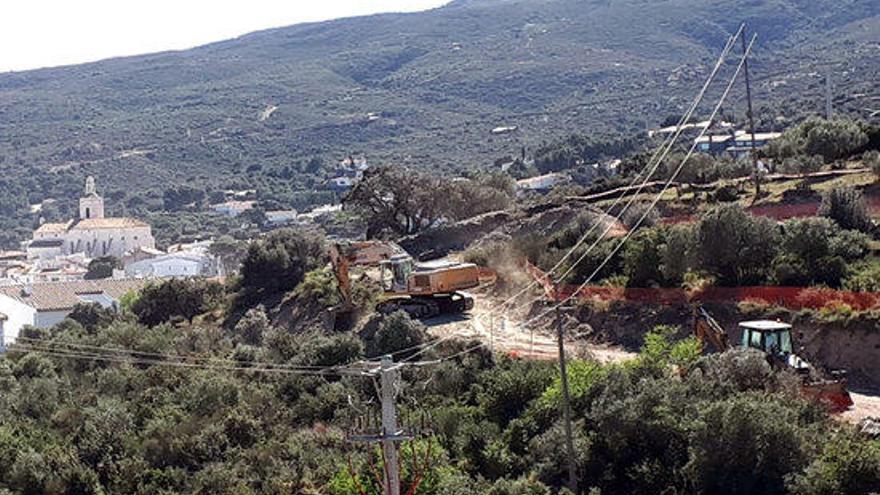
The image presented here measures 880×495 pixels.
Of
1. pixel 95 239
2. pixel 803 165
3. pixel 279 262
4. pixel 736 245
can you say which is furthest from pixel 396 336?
pixel 95 239

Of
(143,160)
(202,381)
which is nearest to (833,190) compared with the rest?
(202,381)

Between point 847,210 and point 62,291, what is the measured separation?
40377 mm

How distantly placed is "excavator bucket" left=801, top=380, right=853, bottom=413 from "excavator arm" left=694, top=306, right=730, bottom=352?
2.71 metres

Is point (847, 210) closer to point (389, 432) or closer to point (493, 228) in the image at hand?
point (493, 228)

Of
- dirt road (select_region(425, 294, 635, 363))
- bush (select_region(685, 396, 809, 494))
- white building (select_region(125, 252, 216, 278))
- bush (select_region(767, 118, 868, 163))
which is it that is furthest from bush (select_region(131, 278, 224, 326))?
white building (select_region(125, 252, 216, 278))

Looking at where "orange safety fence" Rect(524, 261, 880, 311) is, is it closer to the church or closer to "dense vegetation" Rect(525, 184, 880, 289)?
"dense vegetation" Rect(525, 184, 880, 289)

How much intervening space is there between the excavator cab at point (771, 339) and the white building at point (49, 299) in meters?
34.6

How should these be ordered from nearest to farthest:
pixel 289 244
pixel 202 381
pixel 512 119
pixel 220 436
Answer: pixel 220 436, pixel 202 381, pixel 289 244, pixel 512 119

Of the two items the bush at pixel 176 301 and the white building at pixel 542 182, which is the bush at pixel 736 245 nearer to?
the bush at pixel 176 301

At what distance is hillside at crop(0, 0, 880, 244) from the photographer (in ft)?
476

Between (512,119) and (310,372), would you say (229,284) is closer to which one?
(310,372)

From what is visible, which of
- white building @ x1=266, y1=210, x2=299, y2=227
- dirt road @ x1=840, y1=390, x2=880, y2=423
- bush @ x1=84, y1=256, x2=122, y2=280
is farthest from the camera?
white building @ x1=266, y1=210, x2=299, y2=227

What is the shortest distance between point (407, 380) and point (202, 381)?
508cm

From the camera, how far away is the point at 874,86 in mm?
99938
